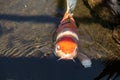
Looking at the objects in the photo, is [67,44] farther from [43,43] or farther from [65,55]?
[43,43]

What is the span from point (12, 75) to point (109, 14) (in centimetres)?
196

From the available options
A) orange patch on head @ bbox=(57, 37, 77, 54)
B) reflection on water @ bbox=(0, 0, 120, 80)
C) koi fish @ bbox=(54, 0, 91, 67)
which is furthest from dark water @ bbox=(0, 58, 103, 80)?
orange patch on head @ bbox=(57, 37, 77, 54)

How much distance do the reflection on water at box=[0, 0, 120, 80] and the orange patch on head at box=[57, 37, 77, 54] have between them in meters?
0.28

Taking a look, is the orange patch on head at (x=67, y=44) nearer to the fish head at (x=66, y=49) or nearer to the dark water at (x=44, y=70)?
the fish head at (x=66, y=49)

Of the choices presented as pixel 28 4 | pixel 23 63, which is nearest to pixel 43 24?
pixel 28 4

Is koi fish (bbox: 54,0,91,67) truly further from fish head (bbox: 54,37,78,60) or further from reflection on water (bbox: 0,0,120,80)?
reflection on water (bbox: 0,0,120,80)

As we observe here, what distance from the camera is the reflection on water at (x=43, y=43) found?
504 cm

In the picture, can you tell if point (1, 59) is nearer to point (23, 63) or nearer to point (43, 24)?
point (23, 63)

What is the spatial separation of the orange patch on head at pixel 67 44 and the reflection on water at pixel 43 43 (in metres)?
0.28

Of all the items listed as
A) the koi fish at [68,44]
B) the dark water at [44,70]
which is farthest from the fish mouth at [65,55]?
the dark water at [44,70]

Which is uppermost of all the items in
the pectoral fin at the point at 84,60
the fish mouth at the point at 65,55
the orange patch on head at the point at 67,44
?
the orange patch on head at the point at 67,44

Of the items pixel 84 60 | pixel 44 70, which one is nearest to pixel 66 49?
pixel 84 60

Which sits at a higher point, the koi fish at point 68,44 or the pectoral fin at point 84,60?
the koi fish at point 68,44

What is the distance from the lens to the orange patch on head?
493 cm
